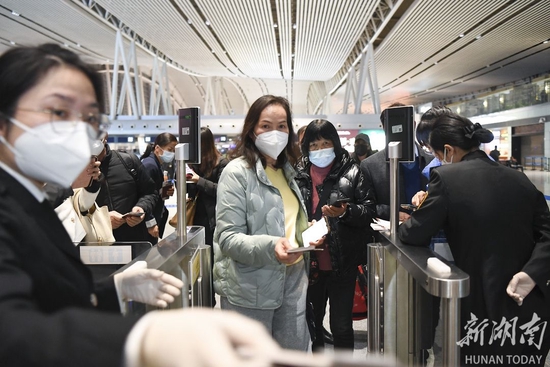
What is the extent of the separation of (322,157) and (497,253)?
1.24 meters

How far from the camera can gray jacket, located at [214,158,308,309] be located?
78.2 inches

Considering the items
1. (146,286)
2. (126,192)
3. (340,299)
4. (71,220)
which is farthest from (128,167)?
(146,286)

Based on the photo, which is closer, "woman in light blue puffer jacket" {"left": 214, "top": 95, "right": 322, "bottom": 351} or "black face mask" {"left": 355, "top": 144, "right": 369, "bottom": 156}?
"woman in light blue puffer jacket" {"left": 214, "top": 95, "right": 322, "bottom": 351}

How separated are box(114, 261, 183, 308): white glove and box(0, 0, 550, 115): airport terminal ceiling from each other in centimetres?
1176

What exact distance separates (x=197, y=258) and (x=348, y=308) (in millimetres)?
1046

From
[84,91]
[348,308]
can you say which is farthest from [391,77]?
[84,91]

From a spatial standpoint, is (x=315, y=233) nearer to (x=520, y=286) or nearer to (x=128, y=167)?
(x=520, y=286)

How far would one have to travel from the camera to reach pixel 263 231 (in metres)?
2.04

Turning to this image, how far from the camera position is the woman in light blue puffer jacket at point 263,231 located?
1.95 m

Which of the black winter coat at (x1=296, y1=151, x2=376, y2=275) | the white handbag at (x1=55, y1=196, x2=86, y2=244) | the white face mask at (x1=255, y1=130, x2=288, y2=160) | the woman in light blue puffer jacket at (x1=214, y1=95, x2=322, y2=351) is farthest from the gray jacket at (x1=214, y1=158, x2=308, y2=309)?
the white handbag at (x1=55, y1=196, x2=86, y2=244)

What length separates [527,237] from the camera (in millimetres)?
1887

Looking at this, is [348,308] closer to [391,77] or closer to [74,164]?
[74,164]

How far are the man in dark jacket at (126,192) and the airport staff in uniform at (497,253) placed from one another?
84.3 inches

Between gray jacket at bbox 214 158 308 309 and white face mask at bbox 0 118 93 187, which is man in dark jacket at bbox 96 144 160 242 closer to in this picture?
gray jacket at bbox 214 158 308 309
